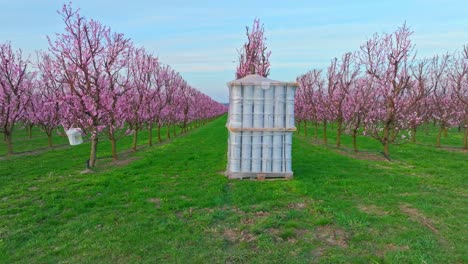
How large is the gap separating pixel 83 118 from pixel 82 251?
401 inches

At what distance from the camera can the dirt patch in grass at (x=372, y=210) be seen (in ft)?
25.1

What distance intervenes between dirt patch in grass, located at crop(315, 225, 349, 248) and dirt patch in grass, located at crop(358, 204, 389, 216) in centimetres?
158

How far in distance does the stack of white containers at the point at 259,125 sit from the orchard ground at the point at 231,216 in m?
0.78

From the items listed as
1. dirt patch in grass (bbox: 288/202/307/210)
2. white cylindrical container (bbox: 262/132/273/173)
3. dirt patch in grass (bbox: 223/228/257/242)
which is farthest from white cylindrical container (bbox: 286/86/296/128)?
dirt patch in grass (bbox: 223/228/257/242)

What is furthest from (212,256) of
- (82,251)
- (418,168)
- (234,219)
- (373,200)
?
(418,168)

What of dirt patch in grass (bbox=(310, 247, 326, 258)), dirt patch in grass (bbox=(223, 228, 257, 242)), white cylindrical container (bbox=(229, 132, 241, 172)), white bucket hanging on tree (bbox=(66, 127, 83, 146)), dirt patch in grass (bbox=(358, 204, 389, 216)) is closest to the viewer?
dirt patch in grass (bbox=(310, 247, 326, 258))

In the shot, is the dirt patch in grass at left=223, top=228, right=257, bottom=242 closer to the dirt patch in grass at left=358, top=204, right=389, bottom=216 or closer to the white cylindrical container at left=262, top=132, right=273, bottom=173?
the dirt patch in grass at left=358, top=204, right=389, bottom=216

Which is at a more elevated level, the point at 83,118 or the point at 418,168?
the point at 83,118

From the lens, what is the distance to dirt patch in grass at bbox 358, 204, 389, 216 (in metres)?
7.64

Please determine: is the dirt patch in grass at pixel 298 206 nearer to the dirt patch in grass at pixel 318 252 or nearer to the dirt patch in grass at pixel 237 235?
the dirt patch in grass at pixel 237 235

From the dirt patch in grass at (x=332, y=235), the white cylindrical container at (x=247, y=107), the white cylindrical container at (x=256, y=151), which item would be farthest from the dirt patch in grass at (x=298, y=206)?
the white cylindrical container at (x=247, y=107)

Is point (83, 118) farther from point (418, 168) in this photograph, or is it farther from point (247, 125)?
point (418, 168)

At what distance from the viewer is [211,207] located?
27.0ft

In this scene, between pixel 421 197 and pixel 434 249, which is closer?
pixel 434 249
